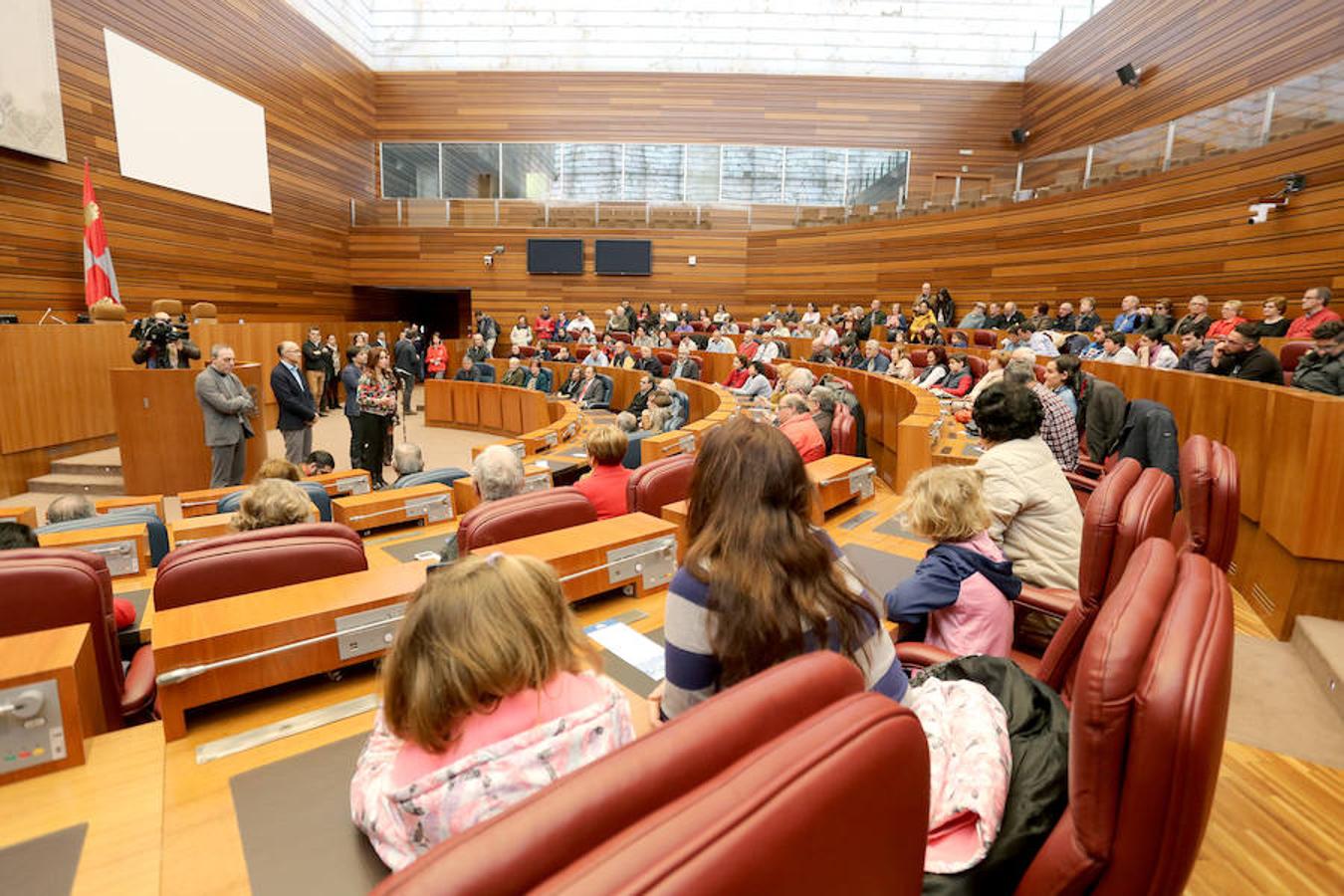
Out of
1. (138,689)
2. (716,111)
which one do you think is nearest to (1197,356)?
(138,689)

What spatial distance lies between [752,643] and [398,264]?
16548 mm

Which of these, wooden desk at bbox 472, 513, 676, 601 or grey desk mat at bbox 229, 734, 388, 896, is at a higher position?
wooden desk at bbox 472, 513, 676, 601

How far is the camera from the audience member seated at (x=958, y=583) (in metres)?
1.84

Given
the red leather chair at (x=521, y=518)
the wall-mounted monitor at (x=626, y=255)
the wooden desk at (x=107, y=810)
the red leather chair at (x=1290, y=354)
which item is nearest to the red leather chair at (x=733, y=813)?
the wooden desk at (x=107, y=810)

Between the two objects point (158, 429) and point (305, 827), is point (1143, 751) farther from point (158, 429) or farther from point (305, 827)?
point (158, 429)

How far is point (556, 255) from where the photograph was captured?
15883 millimetres

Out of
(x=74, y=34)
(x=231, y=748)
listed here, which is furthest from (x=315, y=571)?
(x=74, y=34)

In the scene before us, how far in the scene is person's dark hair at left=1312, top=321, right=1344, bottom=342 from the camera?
3.89 metres

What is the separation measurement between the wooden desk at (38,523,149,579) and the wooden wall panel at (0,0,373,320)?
7.76 m

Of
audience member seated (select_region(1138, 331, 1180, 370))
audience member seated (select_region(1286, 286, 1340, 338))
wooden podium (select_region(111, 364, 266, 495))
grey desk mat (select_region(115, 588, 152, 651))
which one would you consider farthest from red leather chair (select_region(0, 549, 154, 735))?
audience member seated (select_region(1138, 331, 1180, 370))

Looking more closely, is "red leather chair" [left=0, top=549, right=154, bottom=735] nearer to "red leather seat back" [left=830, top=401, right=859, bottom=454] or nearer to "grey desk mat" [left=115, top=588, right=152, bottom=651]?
"grey desk mat" [left=115, top=588, right=152, bottom=651]

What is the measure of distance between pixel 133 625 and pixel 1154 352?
7543mm

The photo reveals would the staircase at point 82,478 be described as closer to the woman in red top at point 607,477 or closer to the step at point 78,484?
the step at point 78,484

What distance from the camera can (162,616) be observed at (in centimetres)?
140
